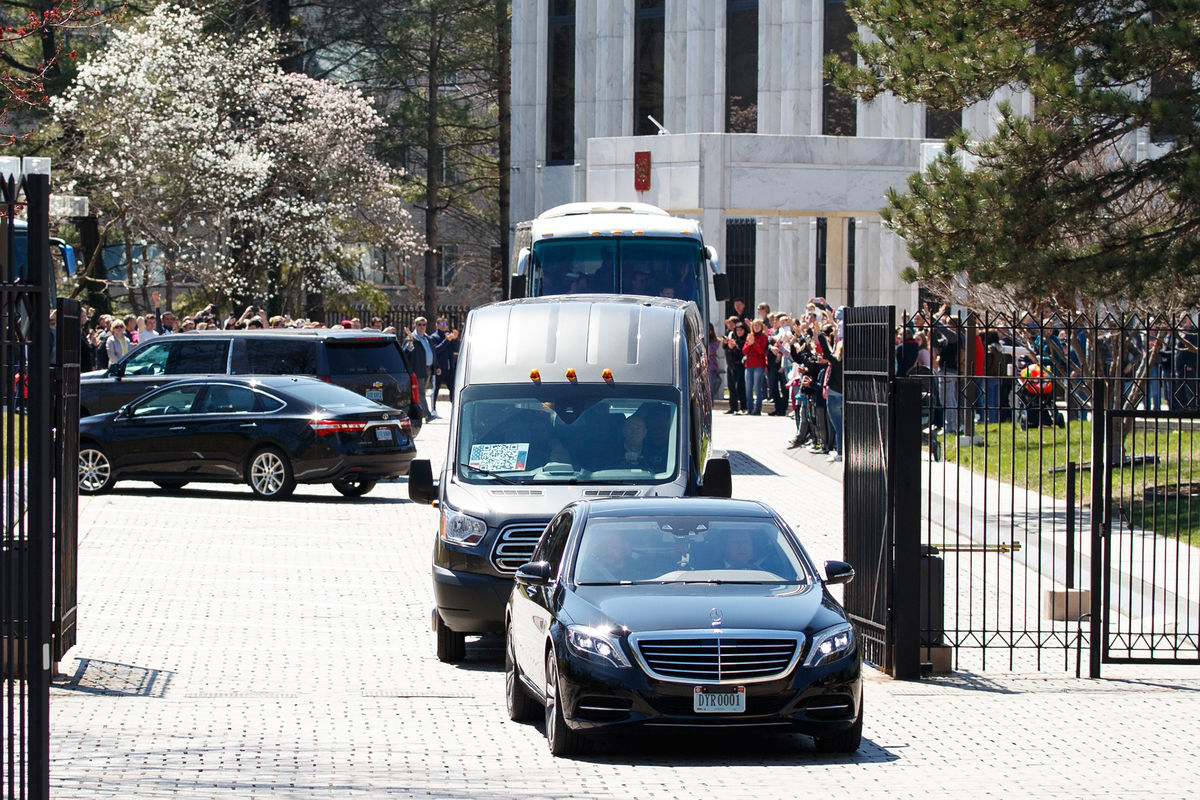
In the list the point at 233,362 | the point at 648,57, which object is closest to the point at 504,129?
the point at 648,57

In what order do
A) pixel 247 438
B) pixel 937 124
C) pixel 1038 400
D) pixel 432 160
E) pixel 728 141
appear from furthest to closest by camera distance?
pixel 432 160 < pixel 937 124 < pixel 728 141 < pixel 247 438 < pixel 1038 400

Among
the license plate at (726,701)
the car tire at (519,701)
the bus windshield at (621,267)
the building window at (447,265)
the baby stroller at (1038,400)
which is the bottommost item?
the car tire at (519,701)

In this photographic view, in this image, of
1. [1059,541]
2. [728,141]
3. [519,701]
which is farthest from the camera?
[728,141]

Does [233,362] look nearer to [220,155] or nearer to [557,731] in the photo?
[557,731]

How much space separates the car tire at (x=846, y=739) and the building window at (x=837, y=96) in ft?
147

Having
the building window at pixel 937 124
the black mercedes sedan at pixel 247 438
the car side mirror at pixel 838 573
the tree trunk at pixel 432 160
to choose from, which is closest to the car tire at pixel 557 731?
the car side mirror at pixel 838 573

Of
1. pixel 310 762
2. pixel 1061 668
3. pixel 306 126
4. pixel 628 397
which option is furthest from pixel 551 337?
pixel 306 126

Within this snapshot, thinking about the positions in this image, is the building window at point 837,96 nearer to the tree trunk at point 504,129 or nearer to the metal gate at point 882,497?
the tree trunk at point 504,129

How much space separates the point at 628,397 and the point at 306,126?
129 ft

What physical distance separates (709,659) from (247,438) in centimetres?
1419

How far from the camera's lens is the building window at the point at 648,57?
55781 mm

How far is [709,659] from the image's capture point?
337 inches

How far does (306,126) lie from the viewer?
166ft

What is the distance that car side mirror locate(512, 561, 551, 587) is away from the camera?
31.5 feet
